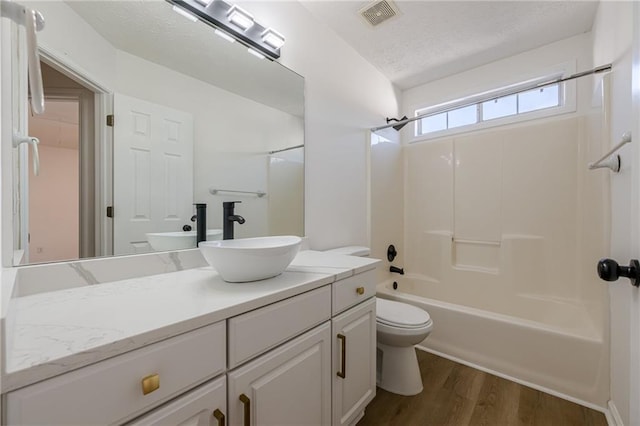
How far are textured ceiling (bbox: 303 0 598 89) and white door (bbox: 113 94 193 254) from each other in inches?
53.0

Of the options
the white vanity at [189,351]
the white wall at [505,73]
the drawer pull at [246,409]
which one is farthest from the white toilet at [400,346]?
the white wall at [505,73]

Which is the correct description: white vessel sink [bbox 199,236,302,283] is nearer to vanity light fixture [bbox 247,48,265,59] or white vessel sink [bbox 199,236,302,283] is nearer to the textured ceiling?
vanity light fixture [bbox 247,48,265,59]

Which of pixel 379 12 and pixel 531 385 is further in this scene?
pixel 379 12

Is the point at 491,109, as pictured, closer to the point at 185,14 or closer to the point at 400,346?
the point at 400,346

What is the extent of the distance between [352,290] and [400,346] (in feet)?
2.23

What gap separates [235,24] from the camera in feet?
4.58

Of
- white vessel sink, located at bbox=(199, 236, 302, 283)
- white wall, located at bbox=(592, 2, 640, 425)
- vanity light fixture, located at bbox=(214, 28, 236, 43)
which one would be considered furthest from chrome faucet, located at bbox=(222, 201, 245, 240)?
white wall, located at bbox=(592, 2, 640, 425)

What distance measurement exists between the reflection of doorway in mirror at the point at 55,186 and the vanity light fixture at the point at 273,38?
3.35ft

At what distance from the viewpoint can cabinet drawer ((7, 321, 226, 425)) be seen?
17.8 inches

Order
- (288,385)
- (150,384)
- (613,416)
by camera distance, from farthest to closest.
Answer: (613,416)
(288,385)
(150,384)

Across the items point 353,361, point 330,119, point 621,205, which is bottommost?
point 353,361

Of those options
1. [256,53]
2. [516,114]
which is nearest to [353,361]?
[256,53]

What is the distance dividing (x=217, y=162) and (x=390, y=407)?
1.67 meters

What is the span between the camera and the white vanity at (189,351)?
1.58ft
